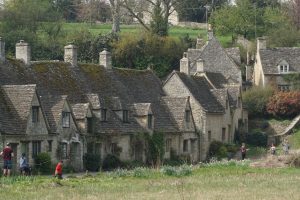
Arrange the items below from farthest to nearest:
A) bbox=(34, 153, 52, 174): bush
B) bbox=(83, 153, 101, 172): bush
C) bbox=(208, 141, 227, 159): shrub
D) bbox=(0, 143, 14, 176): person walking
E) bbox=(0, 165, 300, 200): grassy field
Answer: bbox=(208, 141, 227, 159): shrub < bbox=(83, 153, 101, 172): bush < bbox=(34, 153, 52, 174): bush < bbox=(0, 143, 14, 176): person walking < bbox=(0, 165, 300, 200): grassy field

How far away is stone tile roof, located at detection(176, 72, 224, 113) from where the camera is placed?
260 ft

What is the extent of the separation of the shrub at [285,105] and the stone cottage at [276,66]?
21.4 feet

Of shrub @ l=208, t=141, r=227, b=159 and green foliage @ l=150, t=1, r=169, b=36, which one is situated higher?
green foliage @ l=150, t=1, r=169, b=36

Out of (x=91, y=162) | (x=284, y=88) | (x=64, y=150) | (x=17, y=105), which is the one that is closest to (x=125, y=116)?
(x=91, y=162)

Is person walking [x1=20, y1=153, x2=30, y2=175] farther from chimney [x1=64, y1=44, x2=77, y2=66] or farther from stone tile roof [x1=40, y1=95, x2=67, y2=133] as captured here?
chimney [x1=64, y1=44, x2=77, y2=66]

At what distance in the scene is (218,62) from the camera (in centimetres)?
9862

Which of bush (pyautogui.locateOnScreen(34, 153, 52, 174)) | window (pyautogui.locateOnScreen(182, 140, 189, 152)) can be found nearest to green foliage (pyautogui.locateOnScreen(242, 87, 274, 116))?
window (pyautogui.locateOnScreen(182, 140, 189, 152))

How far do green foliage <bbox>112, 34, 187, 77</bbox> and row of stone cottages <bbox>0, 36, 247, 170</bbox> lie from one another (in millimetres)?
17208

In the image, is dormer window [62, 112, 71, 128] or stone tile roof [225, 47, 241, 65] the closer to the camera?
dormer window [62, 112, 71, 128]

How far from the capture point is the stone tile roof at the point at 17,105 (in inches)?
2212

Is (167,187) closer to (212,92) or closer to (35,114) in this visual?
(35,114)

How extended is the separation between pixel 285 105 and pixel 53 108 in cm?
3588

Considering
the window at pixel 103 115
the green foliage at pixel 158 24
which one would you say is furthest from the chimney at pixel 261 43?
the window at pixel 103 115

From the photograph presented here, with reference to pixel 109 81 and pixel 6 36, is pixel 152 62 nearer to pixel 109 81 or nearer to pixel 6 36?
pixel 6 36
